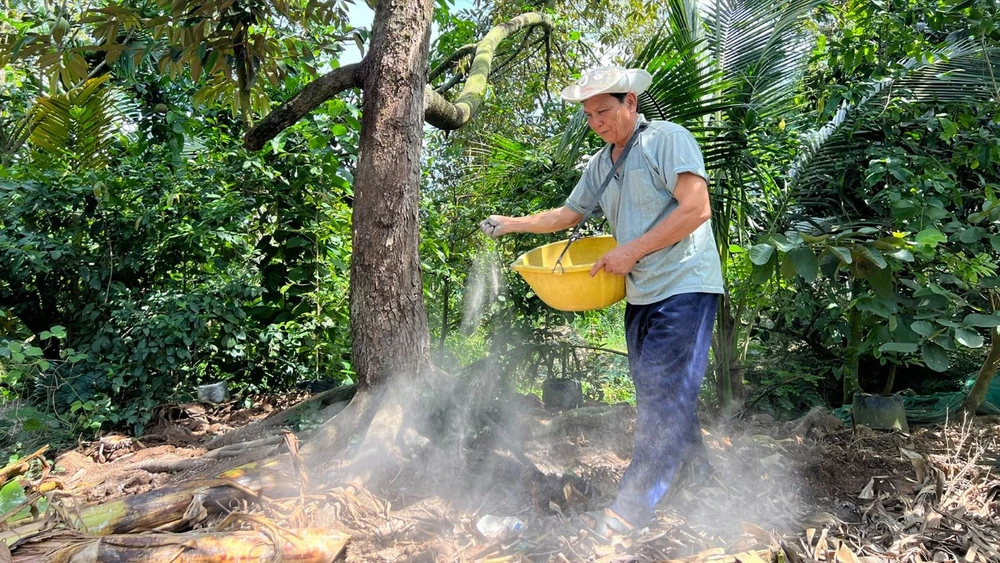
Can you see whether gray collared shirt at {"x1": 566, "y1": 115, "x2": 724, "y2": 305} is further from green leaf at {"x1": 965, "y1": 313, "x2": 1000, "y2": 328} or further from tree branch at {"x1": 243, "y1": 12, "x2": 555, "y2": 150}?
tree branch at {"x1": 243, "y1": 12, "x2": 555, "y2": 150}

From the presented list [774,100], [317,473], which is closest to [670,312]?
[317,473]

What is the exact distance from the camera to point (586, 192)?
279 centimetres

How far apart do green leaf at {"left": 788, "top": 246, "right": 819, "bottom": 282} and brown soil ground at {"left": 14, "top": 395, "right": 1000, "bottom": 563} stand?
0.96 metres

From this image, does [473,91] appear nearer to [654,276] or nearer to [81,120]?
[654,276]

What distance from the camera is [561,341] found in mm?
4406

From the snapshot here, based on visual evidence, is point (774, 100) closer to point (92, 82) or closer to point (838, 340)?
point (838, 340)

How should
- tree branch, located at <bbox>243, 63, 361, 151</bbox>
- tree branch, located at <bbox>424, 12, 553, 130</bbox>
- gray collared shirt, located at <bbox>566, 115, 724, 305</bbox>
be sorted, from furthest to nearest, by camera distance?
tree branch, located at <bbox>424, 12, 553, 130</bbox>
tree branch, located at <bbox>243, 63, 361, 151</bbox>
gray collared shirt, located at <bbox>566, 115, 724, 305</bbox>

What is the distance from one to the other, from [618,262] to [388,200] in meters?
1.22

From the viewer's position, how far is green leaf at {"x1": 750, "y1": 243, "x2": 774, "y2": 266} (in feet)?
8.00

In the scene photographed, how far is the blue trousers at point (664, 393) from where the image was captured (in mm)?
2420

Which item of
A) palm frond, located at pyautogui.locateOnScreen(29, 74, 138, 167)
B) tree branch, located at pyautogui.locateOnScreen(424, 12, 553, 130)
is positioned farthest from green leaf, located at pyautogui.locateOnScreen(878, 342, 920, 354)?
palm frond, located at pyautogui.locateOnScreen(29, 74, 138, 167)

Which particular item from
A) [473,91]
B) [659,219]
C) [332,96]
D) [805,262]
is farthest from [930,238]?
[473,91]

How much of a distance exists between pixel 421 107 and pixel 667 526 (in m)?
2.22

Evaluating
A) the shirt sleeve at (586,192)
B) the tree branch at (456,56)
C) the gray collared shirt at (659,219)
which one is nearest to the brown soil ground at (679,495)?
the gray collared shirt at (659,219)
